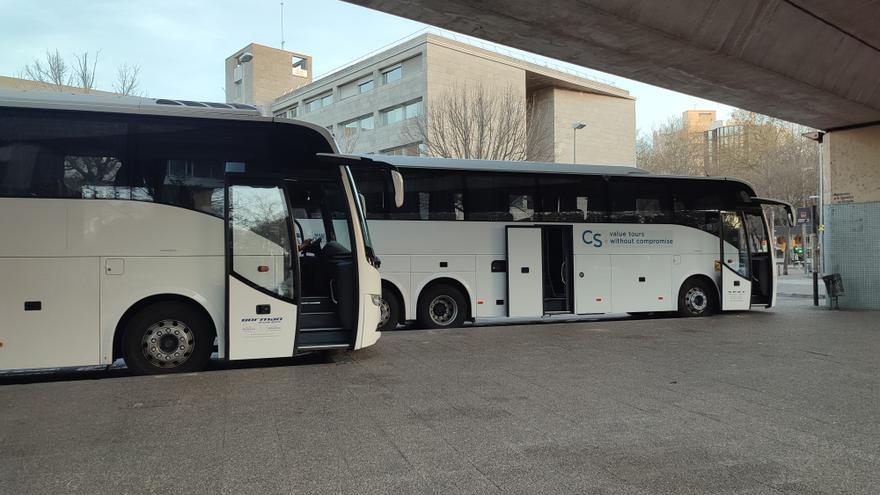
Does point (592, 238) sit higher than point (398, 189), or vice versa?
point (398, 189)

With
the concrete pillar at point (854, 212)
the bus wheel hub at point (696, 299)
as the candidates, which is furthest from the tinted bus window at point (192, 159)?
the concrete pillar at point (854, 212)

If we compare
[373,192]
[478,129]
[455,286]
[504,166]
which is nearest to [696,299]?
[504,166]

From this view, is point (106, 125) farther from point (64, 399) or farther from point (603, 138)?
point (603, 138)

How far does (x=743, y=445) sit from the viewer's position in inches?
191

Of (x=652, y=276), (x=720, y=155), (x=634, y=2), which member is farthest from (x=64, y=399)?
(x=720, y=155)

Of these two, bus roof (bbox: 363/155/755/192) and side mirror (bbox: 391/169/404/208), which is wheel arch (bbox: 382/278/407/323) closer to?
bus roof (bbox: 363/155/755/192)

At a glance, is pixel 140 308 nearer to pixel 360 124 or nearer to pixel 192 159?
pixel 192 159

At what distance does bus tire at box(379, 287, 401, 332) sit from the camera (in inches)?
475

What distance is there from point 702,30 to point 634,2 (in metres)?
1.69

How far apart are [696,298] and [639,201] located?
291 centimetres

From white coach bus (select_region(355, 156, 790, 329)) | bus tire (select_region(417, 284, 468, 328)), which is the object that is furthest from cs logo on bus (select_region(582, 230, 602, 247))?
bus tire (select_region(417, 284, 468, 328))

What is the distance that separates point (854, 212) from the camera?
54.7ft

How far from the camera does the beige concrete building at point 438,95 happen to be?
143ft

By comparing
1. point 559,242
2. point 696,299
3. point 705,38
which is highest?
point 705,38
